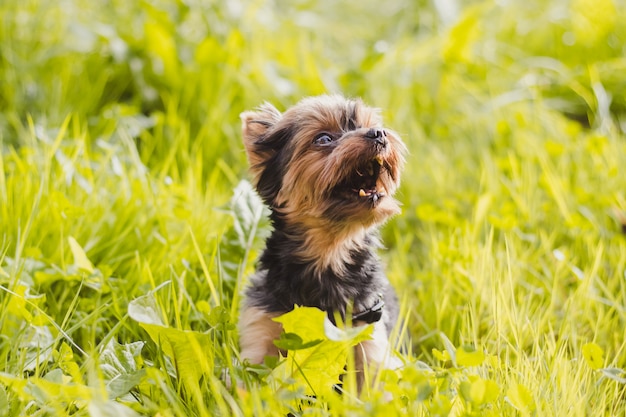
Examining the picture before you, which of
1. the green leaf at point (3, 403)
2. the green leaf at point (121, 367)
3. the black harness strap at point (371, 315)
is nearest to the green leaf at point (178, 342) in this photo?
the green leaf at point (121, 367)

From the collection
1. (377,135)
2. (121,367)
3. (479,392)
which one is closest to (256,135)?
(377,135)

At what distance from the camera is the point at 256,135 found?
3420 mm

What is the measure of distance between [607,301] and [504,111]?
2.47 meters

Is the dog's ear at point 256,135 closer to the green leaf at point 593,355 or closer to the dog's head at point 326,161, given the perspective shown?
the dog's head at point 326,161

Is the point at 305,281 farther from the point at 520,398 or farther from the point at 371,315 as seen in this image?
the point at 520,398

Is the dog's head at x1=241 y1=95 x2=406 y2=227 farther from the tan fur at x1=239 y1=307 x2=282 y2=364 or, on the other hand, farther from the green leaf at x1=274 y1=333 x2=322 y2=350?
the green leaf at x1=274 y1=333 x2=322 y2=350

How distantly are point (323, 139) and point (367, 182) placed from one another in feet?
0.91

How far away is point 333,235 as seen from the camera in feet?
10.3

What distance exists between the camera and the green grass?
8.95 feet

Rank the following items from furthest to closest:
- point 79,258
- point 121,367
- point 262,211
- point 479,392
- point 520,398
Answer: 1. point 262,211
2. point 79,258
3. point 121,367
4. point 520,398
5. point 479,392

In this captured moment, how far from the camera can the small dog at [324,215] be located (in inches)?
118

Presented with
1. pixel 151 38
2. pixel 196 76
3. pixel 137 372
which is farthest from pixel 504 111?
Answer: pixel 137 372

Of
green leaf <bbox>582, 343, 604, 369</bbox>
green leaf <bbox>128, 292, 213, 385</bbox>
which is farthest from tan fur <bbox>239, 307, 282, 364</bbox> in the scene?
green leaf <bbox>582, 343, 604, 369</bbox>

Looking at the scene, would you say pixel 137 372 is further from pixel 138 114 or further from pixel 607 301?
pixel 138 114
